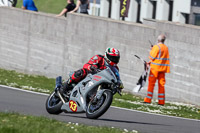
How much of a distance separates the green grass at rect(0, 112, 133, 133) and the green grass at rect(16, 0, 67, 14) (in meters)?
41.8

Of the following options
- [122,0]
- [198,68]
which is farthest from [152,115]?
[122,0]

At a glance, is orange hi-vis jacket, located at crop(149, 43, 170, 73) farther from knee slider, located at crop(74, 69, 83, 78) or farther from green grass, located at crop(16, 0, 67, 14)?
green grass, located at crop(16, 0, 67, 14)

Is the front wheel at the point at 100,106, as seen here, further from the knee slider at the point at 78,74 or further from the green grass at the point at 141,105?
the green grass at the point at 141,105

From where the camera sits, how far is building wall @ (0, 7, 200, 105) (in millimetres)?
17547

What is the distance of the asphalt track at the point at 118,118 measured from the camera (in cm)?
1098

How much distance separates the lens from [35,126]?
8992 mm

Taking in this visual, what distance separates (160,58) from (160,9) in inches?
760

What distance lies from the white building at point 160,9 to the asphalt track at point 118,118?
16.5m

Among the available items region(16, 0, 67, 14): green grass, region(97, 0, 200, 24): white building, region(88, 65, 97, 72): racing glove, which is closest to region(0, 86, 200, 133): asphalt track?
region(88, 65, 97, 72): racing glove

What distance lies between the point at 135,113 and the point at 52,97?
2.67m

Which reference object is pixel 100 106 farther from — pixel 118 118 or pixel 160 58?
pixel 160 58

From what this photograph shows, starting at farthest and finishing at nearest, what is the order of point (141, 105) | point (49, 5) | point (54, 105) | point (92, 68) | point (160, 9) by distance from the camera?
point (49, 5) → point (160, 9) → point (141, 105) → point (54, 105) → point (92, 68)

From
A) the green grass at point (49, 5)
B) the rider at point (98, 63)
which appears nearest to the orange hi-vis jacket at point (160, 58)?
the rider at point (98, 63)

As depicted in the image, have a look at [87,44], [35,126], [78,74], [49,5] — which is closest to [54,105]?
[78,74]
